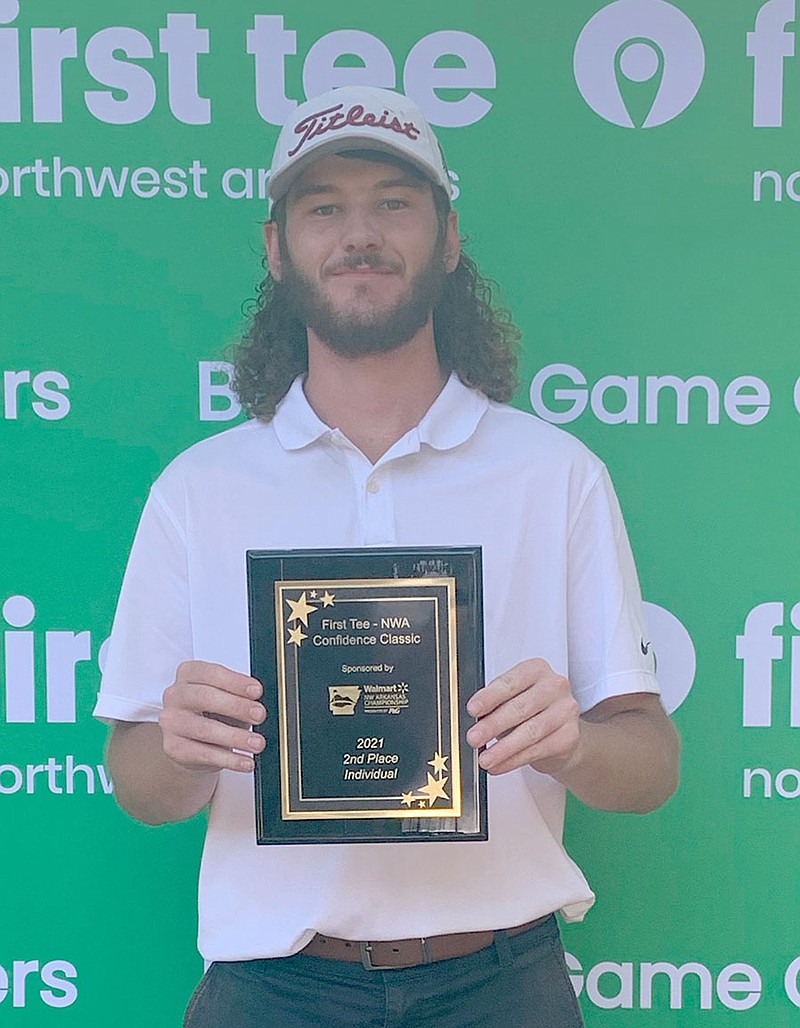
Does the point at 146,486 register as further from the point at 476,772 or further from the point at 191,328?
the point at 476,772

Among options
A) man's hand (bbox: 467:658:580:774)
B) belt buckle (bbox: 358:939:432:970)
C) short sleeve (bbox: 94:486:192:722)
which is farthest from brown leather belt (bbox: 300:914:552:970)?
short sleeve (bbox: 94:486:192:722)

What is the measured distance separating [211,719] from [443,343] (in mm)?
790

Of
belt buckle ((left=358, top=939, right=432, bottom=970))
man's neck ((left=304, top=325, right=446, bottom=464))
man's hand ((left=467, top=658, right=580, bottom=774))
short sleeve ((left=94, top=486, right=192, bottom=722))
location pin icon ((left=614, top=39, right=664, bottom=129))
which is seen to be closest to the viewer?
man's hand ((left=467, top=658, right=580, bottom=774))

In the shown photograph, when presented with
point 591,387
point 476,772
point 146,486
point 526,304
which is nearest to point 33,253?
point 146,486

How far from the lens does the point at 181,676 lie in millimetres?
1466

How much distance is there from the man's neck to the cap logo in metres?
0.32

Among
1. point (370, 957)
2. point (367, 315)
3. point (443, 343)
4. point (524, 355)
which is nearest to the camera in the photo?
point (370, 957)

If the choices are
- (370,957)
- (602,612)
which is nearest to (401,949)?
(370,957)

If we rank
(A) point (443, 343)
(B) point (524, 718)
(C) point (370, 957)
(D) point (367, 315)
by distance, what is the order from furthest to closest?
(A) point (443, 343), (D) point (367, 315), (C) point (370, 957), (B) point (524, 718)

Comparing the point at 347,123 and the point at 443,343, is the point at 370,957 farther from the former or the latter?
the point at 347,123

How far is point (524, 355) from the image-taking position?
6.70 feet

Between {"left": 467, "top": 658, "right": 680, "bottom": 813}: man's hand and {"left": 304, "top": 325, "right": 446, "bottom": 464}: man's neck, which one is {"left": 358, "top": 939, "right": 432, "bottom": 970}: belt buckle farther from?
{"left": 304, "top": 325, "right": 446, "bottom": 464}: man's neck

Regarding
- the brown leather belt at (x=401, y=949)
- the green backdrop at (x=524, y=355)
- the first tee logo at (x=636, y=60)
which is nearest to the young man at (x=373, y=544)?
the brown leather belt at (x=401, y=949)

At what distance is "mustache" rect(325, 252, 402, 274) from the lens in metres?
1.76
